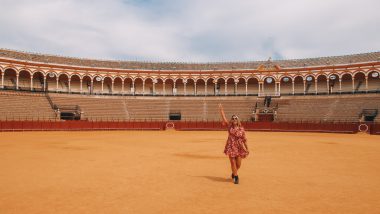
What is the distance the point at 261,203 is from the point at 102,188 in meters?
3.26

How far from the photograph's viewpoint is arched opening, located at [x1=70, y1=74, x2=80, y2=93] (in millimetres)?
45688

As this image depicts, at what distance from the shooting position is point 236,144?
7.25 metres

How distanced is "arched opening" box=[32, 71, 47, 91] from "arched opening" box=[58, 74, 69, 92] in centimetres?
250

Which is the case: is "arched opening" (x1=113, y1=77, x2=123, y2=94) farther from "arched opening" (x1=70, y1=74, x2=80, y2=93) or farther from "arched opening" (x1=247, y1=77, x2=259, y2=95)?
"arched opening" (x1=247, y1=77, x2=259, y2=95)

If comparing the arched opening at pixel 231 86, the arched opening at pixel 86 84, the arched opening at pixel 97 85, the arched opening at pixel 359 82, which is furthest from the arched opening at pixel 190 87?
the arched opening at pixel 359 82

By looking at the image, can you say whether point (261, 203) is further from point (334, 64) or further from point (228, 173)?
point (334, 64)

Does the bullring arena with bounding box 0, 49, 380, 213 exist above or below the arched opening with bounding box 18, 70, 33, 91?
below

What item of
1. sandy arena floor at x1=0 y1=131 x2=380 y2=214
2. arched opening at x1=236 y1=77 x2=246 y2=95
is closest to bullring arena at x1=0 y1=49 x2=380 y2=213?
sandy arena floor at x1=0 y1=131 x2=380 y2=214

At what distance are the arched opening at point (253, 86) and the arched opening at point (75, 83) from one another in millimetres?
26319

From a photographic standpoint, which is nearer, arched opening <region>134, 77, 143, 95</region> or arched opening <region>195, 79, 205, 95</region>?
arched opening <region>134, 77, 143, 95</region>

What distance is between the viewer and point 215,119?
132 ft

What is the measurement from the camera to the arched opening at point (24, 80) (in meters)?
41.0

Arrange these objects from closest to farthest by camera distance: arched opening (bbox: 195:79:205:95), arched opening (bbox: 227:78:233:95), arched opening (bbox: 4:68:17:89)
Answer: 1. arched opening (bbox: 4:68:17:89)
2. arched opening (bbox: 227:78:233:95)
3. arched opening (bbox: 195:79:205:95)

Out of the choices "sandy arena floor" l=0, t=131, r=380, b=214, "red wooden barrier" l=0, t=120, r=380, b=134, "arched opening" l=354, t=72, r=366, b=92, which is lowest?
"sandy arena floor" l=0, t=131, r=380, b=214
